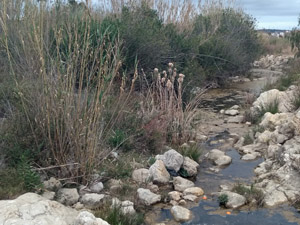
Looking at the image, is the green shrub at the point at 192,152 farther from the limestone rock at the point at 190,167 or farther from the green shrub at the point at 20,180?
the green shrub at the point at 20,180

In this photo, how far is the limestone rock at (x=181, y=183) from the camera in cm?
539

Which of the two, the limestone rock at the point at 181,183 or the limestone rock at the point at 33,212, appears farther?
the limestone rock at the point at 181,183

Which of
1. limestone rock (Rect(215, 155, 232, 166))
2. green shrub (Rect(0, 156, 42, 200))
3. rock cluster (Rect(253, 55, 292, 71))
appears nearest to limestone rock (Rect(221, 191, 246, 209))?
limestone rock (Rect(215, 155, 232, 166))

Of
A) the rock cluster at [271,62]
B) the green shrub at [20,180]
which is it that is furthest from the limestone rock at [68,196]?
the rock cluster at [271,62]

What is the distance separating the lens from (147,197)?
4.87 m

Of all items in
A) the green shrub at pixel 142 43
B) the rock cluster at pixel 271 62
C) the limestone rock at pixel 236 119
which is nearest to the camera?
the green shrub at pixel 142 43

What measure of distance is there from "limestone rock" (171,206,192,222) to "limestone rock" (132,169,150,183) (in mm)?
747

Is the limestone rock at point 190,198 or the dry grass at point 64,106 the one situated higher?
the dry grass at point 64,106

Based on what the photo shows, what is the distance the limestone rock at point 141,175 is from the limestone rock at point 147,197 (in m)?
0.32

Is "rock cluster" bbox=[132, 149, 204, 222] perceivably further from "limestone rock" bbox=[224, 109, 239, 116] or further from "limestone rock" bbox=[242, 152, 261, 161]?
"limestone rock" bbox=[224, 109, 239, 116]

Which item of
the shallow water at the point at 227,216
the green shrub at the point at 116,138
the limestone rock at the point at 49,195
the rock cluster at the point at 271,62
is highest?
the rock cluster at the point at 271,62

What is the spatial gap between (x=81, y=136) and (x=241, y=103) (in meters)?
7.69

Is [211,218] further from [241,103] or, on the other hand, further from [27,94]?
[241,103]

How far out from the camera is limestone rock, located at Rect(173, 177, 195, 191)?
5387 millimetres
